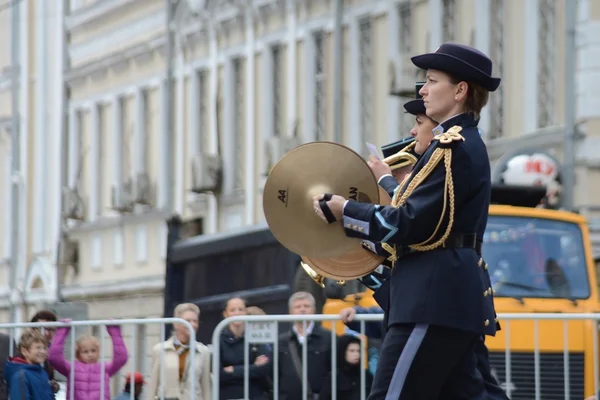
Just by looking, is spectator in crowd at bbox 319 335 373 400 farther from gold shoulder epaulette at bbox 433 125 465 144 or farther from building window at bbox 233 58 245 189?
building window at bbox 233 58 245 189

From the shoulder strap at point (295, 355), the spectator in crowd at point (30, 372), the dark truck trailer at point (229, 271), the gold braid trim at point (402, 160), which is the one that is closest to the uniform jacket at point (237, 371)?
the shoulder strap at point (295, 355)

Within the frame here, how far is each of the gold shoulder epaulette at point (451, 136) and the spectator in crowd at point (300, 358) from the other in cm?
360

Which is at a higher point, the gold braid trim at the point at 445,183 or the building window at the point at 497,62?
the building window at the point at 497,62

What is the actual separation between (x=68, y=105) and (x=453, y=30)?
651 inches

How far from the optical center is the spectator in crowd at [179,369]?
1070 centimetres

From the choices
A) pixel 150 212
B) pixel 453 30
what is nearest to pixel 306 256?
pixel 453 30

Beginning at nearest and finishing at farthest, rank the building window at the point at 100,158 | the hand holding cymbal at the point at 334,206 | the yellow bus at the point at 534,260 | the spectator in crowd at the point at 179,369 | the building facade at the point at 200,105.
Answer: the hand holding cymbal at the point at 334,206 → the spectator in crowd at the point at 179,369 → the yellow bus at the point at 534,260 → the building facade at the point at 200,105 → the building window at the point at 100,158

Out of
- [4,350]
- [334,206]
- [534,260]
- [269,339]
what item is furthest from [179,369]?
[534,260]

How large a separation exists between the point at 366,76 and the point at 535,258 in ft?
47.0

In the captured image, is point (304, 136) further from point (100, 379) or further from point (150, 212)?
A: point (100, 379)

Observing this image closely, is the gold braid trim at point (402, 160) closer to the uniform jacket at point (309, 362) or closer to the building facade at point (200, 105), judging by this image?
the uniform jacket at point (309, 362)

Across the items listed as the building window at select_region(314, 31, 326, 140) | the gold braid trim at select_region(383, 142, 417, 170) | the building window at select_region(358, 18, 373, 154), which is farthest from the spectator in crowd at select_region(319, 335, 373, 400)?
the building window at select_region(314, 31, 326, 140)

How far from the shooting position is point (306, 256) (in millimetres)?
7609

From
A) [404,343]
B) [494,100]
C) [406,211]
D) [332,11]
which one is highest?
[332,11]
